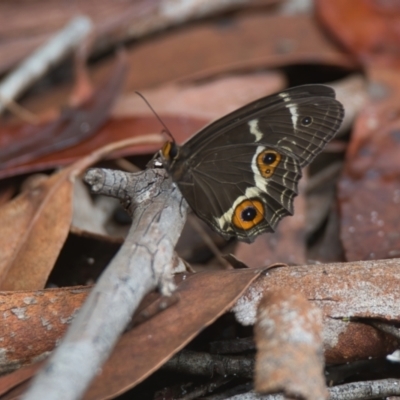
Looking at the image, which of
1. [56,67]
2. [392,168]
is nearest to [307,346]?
[392,168]

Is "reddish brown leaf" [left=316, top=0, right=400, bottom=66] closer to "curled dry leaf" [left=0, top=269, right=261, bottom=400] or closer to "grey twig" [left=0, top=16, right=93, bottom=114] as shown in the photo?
"grey twig" [left=0, top=16, right=93, bottom=114]

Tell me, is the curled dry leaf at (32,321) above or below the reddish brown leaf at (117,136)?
below

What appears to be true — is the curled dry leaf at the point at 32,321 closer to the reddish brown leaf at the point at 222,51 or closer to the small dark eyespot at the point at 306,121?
the small dark eyespot at the point at 306,121

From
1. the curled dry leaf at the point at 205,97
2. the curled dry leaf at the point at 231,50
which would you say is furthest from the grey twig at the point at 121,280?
the curled dry leaf at the point at 231,50

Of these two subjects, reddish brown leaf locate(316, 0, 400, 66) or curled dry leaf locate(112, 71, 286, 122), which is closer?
curled dry leaf locate(112, 71, 286, 122)

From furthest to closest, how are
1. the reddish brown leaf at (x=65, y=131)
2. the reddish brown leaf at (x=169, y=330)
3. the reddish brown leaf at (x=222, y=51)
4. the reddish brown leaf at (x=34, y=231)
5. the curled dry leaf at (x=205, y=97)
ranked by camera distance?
1. the reddish brown leaf at (x=222, y=51)
2. the curled dry leaf at (x=205, y=97)
3. the reddish brown leaf at (x=65, y=131)
4. the reddish brown leaf at (x=34, y=231)
5. the reddish brown leaf at (x=169, y=330)

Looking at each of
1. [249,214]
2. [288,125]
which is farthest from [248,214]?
[288,125]

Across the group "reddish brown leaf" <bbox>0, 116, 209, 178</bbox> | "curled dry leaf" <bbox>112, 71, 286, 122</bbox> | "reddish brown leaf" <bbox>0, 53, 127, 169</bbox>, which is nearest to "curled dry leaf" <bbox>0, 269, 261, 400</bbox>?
"reddish brown leaf" <bbox>0, 116, 209, 178</bbox>

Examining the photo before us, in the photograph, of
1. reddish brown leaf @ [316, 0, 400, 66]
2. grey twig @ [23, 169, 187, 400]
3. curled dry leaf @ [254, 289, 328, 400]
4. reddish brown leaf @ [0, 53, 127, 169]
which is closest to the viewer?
grey twig @ [23, 169, 187, 400]
